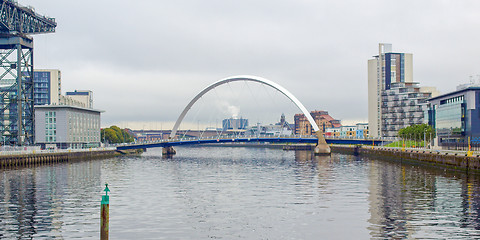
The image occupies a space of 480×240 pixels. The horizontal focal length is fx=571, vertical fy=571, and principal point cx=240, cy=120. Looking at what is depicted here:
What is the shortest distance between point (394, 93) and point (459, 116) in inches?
3048

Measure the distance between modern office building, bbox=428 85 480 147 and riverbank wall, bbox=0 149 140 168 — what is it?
69.0 metres

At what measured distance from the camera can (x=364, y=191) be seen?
47.2m

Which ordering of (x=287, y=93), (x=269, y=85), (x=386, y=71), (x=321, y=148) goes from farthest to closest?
(x=386, y=71) → (x=269, y=85) → (x=287, y=93) → (x=321, y=148)

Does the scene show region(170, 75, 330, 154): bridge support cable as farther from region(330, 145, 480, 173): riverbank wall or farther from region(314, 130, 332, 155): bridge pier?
region(330, 145, 480, 173): riverbank wall

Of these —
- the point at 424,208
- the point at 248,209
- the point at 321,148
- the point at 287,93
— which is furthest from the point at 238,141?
the point at 424,208

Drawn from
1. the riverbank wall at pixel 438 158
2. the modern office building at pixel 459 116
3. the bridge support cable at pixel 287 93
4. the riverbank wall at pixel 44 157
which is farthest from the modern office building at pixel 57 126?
the modern office building at pixel 459 116

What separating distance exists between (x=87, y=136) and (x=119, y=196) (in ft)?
381

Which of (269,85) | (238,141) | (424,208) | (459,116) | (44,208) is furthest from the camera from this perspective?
(269,85)

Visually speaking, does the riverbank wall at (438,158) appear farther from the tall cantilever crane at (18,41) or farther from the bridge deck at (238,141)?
the tall cantilever crane at (18,41)

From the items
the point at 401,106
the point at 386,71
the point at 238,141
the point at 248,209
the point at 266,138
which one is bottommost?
the point at 248,209

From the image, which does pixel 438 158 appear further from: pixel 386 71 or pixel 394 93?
pixel 386 71

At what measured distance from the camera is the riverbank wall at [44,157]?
274 ft

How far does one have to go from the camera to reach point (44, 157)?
98.6 m

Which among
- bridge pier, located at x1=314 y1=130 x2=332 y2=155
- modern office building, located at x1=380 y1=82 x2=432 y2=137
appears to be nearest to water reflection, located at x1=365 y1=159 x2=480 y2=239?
bridge pier, located at x1=314 y1=130 x2=332 y2=155
